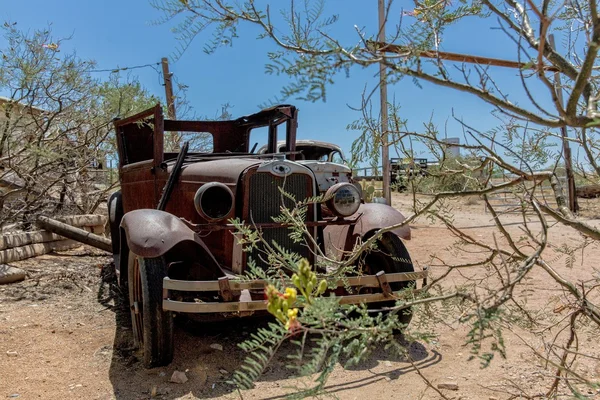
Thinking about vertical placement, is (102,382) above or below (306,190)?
below

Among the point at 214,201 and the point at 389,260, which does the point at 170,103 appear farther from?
the point at 389,260

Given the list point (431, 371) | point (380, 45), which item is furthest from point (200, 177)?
point (380, 45)

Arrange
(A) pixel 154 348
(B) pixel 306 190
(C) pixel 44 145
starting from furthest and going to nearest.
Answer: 1. (C) pixel 44 145
2. (B) pixel 306 190
3. (A) pixel 154 348

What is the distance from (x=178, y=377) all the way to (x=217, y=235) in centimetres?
115

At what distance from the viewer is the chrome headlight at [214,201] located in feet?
12.4

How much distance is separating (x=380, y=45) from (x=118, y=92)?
673cm

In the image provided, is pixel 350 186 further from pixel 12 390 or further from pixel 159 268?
pixel 12 390

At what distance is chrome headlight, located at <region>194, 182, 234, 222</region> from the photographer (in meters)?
3.77

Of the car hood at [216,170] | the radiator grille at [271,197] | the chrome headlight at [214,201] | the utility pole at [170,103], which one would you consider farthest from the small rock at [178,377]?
the utility pole at [170,103]

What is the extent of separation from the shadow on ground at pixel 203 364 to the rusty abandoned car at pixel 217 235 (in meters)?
Result: 0.16

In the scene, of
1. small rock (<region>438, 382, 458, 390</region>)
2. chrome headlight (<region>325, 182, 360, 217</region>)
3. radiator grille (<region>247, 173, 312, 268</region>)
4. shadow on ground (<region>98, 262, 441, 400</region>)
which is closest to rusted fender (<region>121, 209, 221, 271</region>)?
radiator grille (<region>247, 173, 312, 268</region>)

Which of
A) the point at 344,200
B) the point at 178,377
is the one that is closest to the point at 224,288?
the point at 178,377

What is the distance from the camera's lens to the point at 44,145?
668 cm

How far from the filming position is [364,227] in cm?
412
